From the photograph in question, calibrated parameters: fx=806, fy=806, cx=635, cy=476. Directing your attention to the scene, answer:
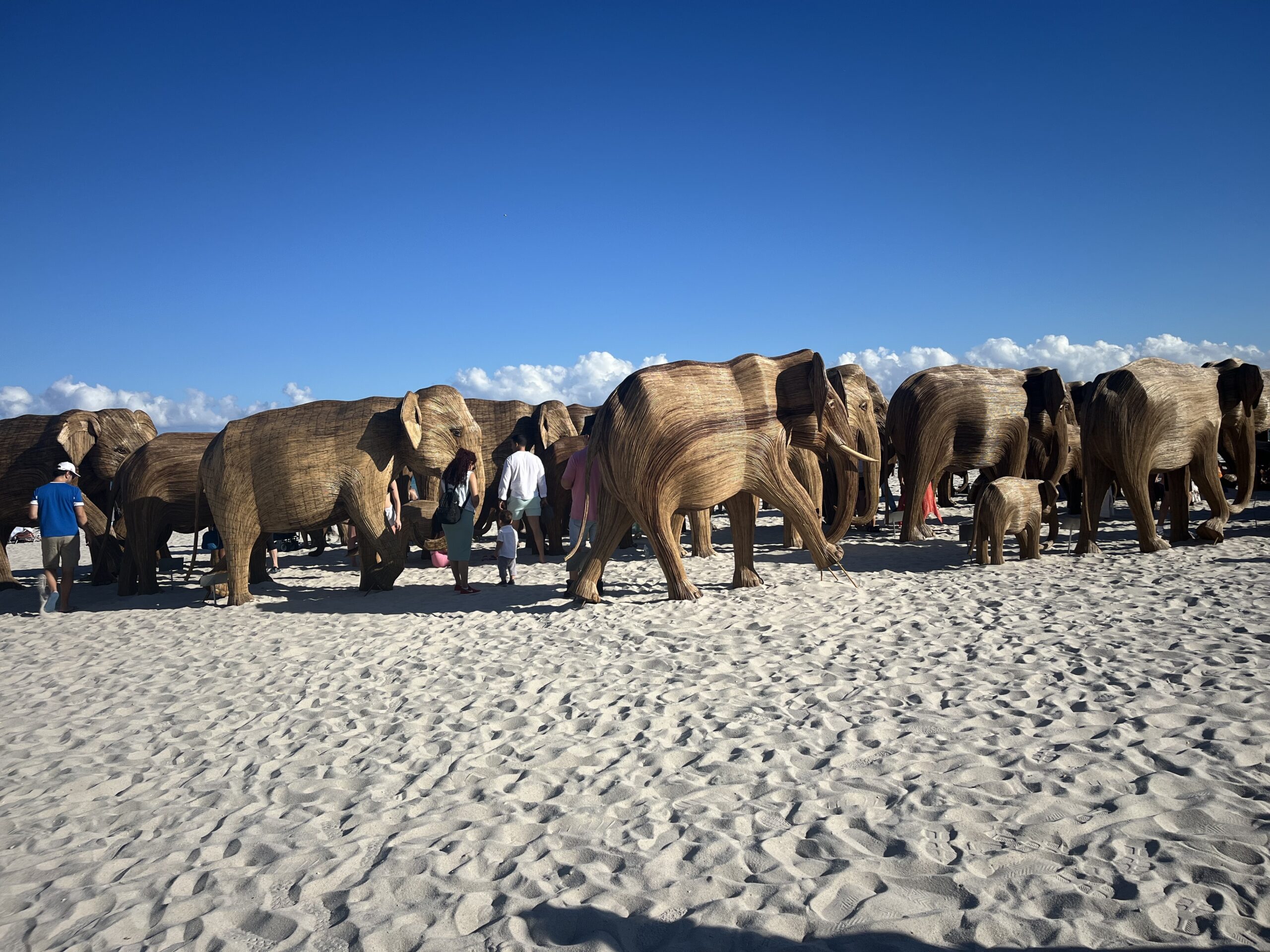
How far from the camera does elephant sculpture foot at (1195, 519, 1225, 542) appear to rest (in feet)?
29.4

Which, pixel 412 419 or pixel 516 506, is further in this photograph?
pixel 516 506

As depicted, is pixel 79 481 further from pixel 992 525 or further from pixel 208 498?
pixel 992 525

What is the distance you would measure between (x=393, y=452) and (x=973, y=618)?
5.72 m

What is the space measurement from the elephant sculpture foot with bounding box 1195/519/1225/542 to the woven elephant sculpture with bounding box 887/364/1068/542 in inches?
80.5

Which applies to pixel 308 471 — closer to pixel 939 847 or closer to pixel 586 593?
pixel 586 593

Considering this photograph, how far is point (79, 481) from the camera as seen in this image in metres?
10.7

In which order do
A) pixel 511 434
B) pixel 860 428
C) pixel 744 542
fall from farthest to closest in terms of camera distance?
pixel 511 434 → pixel 860 428 → pixel 744 542

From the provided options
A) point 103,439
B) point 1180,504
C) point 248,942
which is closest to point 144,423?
point 103,439

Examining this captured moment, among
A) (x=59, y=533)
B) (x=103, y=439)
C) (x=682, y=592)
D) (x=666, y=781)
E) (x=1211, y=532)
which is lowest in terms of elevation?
(x=666, y=781)

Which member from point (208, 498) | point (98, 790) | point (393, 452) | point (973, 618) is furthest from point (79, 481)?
point (973, 618)

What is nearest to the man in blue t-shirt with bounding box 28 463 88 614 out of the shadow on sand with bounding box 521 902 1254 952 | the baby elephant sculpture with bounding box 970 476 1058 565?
the shadow on sand with bounding box 521 902 1254 952

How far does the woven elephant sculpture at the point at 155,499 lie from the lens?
359 inches

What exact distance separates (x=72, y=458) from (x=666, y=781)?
9989mm

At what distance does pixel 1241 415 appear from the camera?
10.2 meters
